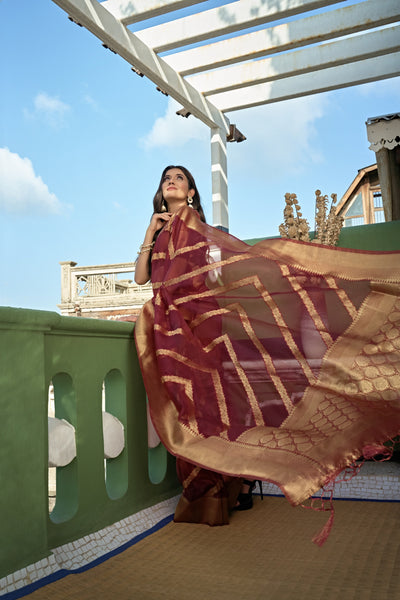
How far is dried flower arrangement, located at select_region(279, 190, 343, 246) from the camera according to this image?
130 inches

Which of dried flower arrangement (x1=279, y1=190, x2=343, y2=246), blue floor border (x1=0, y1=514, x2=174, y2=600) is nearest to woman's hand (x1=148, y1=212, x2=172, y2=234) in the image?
blue floor border (x1=0, y1=514, x2=174, y2=600)

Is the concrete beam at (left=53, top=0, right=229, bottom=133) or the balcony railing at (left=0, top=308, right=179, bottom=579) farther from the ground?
the concrete beam at (left=53, top=0, right=229, bottom=133)

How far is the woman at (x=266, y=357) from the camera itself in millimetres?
1437

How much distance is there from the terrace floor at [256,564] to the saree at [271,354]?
235 mm

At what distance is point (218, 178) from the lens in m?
5.27

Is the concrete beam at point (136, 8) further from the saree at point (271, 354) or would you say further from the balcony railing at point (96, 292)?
the balcony railing at point (96, 292)

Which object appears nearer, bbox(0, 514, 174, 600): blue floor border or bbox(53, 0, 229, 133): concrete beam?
bbox(0, 514, 174, 600): blue floor border

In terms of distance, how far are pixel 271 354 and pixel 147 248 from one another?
755 millimetres

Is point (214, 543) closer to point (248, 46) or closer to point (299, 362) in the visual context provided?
point (299, 362)

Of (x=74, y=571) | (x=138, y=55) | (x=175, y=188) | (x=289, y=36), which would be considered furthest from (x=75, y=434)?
(x=289, y=36)

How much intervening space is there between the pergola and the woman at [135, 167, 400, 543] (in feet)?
7.96

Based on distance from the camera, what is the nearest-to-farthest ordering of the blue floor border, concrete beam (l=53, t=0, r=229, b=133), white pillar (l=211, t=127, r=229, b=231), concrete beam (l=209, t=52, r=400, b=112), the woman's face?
the blue floor border
the woman's face
concrete beam (l=53, t=0, r=229, b=133)
concrete beam (l=209, t=52, r=400, b=112)
white pillar (l=211, t=127, r=229, b=231)

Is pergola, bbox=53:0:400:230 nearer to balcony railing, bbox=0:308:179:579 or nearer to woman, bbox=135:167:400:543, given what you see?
woman, bbox=135:167:400:543

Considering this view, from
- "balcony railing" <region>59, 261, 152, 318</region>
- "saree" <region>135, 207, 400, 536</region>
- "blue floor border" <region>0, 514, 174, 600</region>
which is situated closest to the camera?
"blue floor border" <region>0, 514, 174, 600</region>
